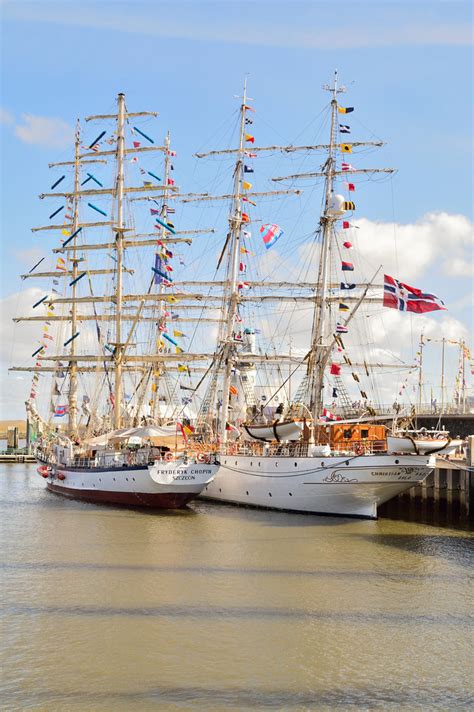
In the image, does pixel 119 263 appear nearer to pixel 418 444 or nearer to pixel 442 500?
pixel 418 444

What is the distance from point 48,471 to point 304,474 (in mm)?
24540

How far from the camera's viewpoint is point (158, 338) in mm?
72062

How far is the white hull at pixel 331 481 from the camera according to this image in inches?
1549

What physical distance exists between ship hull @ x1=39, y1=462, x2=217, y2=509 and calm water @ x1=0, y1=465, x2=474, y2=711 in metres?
7.48

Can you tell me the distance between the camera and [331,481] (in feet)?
133

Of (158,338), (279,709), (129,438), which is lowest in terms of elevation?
(279,709)

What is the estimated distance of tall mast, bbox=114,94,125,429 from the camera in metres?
57.5

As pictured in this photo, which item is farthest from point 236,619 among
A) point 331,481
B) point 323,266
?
point 323,266

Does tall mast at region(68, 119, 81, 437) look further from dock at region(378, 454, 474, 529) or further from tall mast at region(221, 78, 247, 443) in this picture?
dock at region(378, 454, 474, 529)

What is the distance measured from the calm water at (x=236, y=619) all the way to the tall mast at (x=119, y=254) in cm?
2162

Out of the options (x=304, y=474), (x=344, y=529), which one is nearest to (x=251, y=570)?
(x=344, y=529)

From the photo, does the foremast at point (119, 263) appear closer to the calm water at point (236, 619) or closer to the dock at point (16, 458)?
the calm water at point (236, 619)

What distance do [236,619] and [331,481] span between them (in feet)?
63.4

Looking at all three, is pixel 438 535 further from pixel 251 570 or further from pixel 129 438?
pixel 129 438
